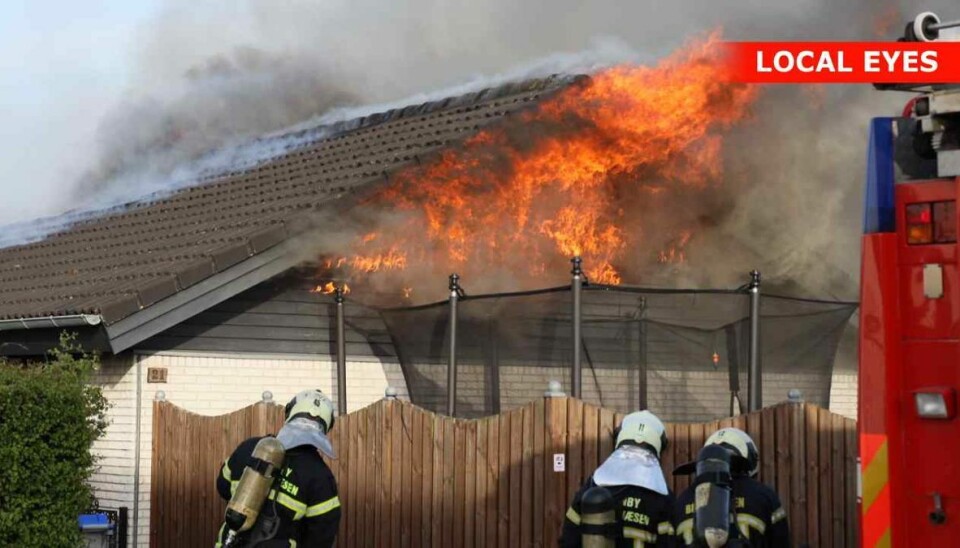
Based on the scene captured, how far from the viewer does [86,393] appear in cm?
1151

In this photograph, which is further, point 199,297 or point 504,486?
point 199,297

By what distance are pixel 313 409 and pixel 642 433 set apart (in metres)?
1.90

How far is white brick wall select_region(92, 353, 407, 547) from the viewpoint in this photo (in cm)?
1278

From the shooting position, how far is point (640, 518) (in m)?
6.70

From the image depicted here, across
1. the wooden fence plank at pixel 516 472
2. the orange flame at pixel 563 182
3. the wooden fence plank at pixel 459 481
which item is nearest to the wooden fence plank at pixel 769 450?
the wooden fence plank at pixel 516 472

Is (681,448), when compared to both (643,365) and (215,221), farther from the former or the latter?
(215,221)

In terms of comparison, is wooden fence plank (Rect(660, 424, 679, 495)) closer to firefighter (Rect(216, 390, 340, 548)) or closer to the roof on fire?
firefighter (Rect(216, 390, 340, 548))

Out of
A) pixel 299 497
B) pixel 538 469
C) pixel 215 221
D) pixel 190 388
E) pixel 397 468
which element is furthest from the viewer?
pixel 215 221

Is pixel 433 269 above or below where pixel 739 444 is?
above

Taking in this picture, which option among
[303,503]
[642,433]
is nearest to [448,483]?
[303,503]

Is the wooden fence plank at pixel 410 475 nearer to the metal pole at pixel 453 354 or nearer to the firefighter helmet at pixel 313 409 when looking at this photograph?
the metal pole at pixel 453 354

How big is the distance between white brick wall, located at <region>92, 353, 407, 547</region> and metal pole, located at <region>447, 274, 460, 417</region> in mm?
1432

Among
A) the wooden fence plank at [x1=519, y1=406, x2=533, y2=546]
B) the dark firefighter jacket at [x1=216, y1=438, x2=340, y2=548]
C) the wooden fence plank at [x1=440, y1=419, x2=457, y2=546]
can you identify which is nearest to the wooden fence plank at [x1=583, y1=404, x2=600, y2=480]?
the wooden fence plank at [x1=519, y1=406, x2=533, y2=546]

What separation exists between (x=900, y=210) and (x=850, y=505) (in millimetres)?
2911
